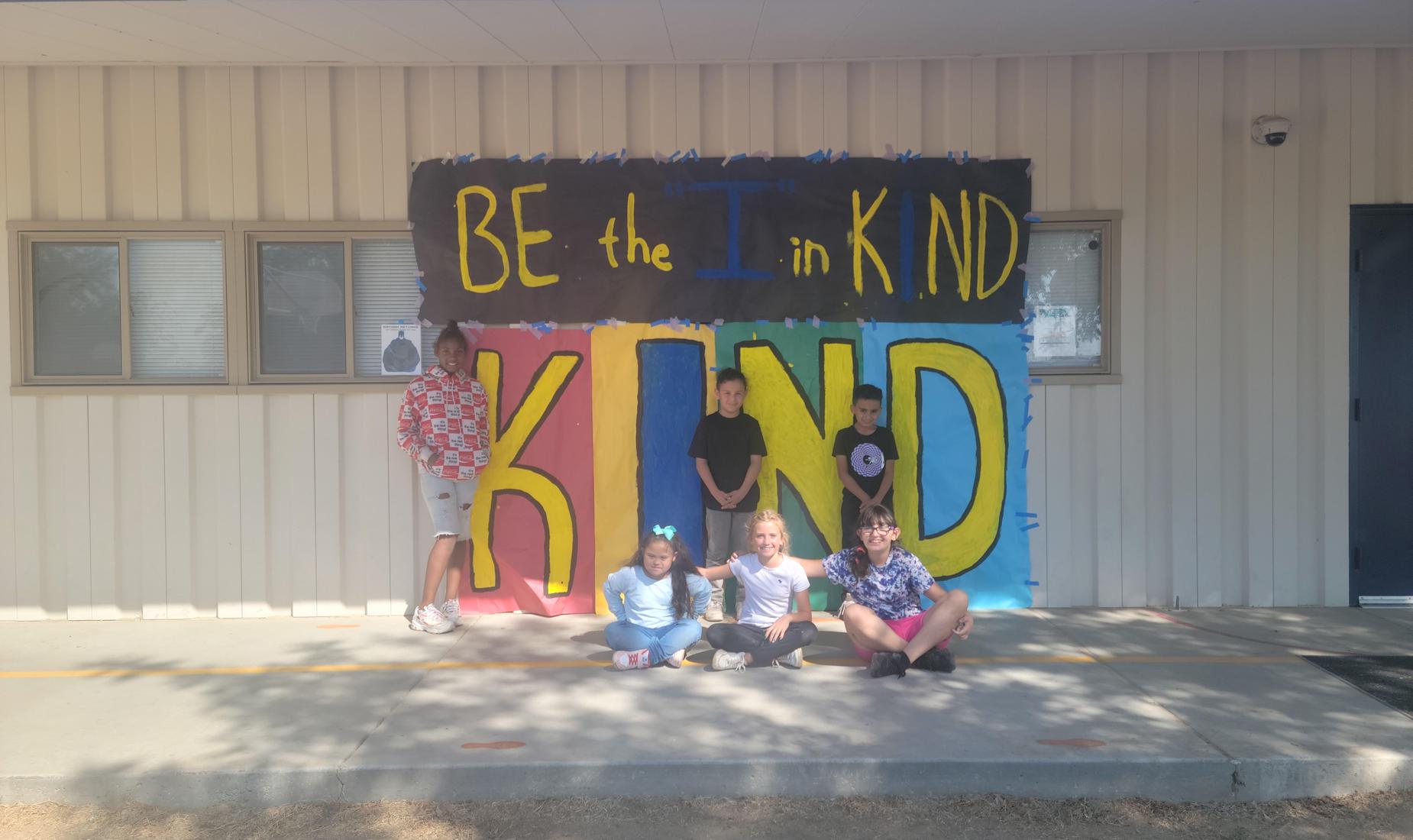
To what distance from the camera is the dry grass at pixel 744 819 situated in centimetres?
431

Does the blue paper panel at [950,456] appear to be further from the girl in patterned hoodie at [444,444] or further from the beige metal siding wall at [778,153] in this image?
the girl in patterned hoodie at [444,444]

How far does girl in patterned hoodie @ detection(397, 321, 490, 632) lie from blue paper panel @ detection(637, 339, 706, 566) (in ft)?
3.71

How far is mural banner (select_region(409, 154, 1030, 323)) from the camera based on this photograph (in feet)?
23.9

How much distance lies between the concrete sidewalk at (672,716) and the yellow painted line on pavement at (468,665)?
2 centimetres

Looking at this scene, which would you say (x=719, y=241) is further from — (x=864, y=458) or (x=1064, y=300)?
(x=1064, y=300)

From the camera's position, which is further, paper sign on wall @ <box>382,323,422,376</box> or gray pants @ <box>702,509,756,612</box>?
paper sign on wall @ <box>382,323,422,376</box>

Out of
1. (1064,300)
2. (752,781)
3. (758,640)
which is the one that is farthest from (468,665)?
(1064,300)

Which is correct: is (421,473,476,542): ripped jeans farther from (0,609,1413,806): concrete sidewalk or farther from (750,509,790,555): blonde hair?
(750,509,790,555): blonde hair

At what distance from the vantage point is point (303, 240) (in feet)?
24.0

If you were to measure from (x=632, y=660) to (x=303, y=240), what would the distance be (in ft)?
12.4

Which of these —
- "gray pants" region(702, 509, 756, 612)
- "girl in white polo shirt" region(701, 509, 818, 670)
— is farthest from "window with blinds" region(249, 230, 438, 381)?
"girl in white polo shirt" region(701, 509, 818, 670)

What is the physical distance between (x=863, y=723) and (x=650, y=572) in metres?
1.57

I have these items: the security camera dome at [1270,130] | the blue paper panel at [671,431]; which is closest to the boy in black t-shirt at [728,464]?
the blue paper panel at [671,431]

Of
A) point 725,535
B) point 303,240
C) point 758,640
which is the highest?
point 303,240
